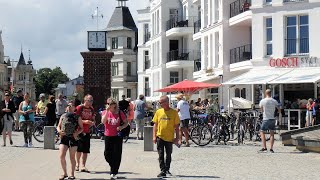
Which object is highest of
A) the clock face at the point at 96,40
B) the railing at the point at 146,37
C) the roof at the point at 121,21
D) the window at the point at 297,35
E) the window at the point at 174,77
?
the roof at the point at 121,21

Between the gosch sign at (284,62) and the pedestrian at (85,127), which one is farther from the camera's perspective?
the gosch sign at (284,62)

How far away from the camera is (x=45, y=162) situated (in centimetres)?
1791

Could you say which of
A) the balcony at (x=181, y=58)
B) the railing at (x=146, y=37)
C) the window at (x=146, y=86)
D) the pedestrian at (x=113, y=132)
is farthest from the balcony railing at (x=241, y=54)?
the railing at (x=146, y=37)

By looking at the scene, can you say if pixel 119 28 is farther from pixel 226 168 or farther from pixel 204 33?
pixel 226 168

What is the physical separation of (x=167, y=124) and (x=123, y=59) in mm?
67055

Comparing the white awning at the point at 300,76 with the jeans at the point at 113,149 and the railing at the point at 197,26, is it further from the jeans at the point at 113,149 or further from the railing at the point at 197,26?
the jeans at the point at 113,149

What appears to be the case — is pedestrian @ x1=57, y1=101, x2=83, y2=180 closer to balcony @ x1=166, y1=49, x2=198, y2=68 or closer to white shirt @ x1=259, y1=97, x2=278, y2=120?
white shirt @ x1=259, y1=97, x2=278, y2=120

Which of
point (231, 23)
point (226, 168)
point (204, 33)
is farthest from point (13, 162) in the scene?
point (204, 33)

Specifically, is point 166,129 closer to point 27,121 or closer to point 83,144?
point 83,144

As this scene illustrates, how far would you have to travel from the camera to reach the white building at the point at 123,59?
82.0 metres

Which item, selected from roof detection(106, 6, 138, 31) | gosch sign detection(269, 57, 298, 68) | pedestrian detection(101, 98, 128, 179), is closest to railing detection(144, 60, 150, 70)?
roof detection(106, 6, 138, 31)

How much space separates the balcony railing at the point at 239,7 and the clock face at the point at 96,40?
12618 mm

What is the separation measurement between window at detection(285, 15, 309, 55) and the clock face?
37.1 feet

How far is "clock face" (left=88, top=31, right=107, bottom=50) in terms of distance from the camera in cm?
2975
